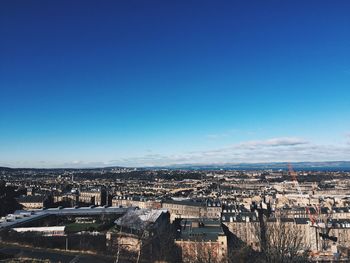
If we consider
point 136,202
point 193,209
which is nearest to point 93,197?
point 136,202

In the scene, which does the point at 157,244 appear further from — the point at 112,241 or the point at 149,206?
the point at 149,206

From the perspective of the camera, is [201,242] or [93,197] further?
[93,197]

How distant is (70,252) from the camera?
41438 mm

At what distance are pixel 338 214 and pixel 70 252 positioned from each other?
43.2 metres

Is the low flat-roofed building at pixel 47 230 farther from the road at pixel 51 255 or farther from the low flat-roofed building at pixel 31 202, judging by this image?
the low flat-roofed building at pixel 31 202

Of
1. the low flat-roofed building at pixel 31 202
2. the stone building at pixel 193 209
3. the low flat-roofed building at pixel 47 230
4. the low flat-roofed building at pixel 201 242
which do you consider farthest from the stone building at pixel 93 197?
the low flat-roofed building at pixel 201 242

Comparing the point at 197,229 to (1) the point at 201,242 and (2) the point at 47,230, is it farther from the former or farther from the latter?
(2) the point at 47,230

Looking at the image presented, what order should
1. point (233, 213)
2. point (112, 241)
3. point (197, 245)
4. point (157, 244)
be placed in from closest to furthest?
point (197, 245) → point (157, 244) → point (112, 241) → point (233, 213)

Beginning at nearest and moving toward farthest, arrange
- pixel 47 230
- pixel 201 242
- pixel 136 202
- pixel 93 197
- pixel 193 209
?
pixel 201 242 → pixel 47 230 → pixel 193 209 → pixel 136 202 → pixel 93 197

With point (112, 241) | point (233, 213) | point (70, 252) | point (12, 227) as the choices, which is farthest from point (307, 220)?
point (12, 227)

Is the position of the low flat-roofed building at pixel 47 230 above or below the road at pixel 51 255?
above

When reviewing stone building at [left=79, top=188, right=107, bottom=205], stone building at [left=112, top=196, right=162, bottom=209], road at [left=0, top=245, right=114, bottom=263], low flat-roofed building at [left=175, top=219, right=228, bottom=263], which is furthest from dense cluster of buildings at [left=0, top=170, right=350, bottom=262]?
stone building at [left=79, top=188, right=107, bottom=205]

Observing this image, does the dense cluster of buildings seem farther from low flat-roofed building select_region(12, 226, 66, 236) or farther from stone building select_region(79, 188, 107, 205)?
stone building select_region(79, 188, 107, 205)

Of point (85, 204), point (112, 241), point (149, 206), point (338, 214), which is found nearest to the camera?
point (112, 241)
